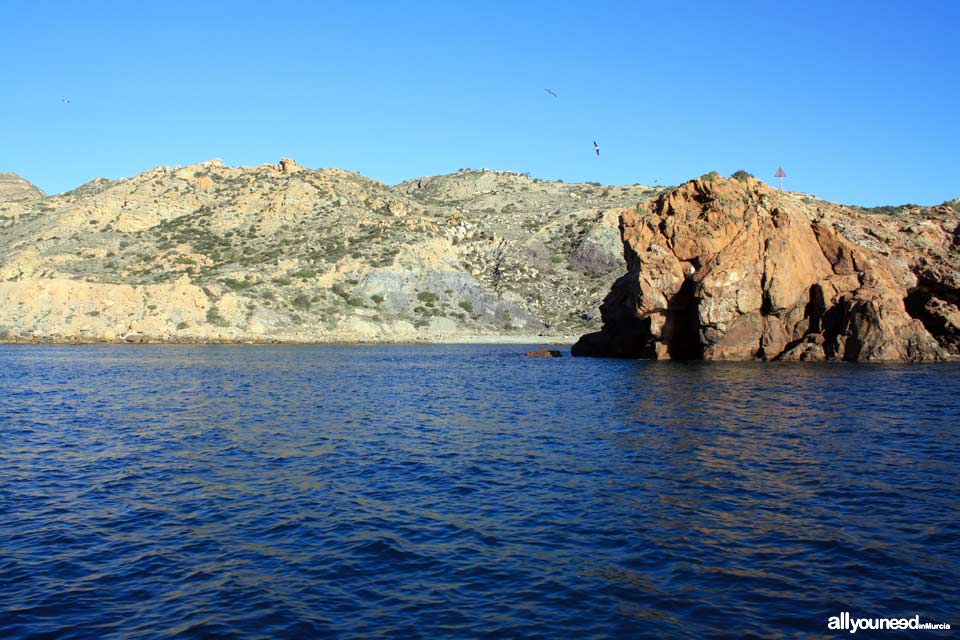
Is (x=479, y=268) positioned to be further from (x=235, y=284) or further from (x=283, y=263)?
(x=235, y=284)

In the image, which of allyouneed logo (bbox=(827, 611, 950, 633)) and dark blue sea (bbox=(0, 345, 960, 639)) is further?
dark blue sea (bbox=(0, 345, 960, 639))

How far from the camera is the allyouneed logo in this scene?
9.65 meters

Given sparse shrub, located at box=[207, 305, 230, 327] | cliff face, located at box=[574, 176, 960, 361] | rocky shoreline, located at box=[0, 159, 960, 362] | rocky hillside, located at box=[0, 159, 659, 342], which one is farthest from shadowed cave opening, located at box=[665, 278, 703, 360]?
sparse shrub, located at box=[207, 305, 230, 327]

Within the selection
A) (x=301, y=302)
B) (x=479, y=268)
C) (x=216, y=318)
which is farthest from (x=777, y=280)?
(x=479, y=268)

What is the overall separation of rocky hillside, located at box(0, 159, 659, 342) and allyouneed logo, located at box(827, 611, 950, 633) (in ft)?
276

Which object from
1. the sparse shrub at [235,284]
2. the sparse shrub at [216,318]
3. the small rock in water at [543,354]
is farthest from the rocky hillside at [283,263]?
the small rock in water at [543,354]

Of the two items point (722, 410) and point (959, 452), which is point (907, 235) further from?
point (959, 452)

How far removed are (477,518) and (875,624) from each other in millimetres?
7348

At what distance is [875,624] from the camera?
976 centimetres

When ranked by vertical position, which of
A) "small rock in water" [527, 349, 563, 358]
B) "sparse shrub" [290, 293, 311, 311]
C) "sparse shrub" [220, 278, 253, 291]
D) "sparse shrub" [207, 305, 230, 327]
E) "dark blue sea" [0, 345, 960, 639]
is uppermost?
"sparse shrub" [220, 278, 253, 291]

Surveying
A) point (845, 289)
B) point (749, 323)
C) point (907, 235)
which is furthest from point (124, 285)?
point (907, 235)

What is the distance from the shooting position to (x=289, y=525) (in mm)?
14125

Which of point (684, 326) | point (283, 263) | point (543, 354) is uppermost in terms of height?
point (283, 263)

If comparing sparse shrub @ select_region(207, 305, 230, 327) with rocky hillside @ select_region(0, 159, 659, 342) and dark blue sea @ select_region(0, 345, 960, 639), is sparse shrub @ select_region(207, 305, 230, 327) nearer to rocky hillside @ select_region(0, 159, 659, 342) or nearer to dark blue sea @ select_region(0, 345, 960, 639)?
rocky hillside @ select_region(0, 159, 659, 342)
